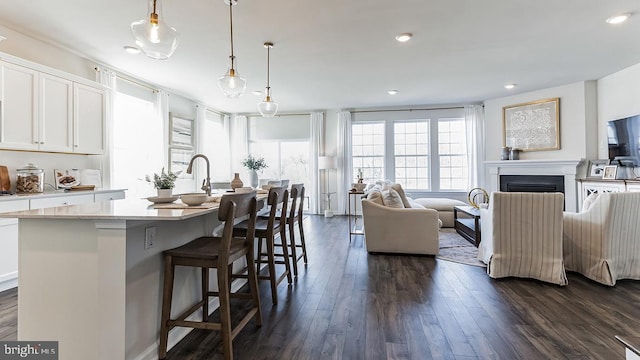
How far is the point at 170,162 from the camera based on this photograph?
573 centimetres

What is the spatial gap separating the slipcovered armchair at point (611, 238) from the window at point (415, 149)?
13.9ft

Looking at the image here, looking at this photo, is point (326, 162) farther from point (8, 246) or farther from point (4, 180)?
point (8, 246)

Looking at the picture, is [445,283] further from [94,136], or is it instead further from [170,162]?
[170,162]

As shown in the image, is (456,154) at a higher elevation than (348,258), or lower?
higher

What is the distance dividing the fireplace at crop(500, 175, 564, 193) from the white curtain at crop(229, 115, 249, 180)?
614cm

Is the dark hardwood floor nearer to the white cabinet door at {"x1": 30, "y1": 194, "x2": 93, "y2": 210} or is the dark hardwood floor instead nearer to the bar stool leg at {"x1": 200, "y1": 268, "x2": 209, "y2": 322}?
the bar stool leg at {"x1": 200, "y1": 268, "x2": 209, "y2": 322}

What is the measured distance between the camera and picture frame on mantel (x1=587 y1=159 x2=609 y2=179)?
5.25 m

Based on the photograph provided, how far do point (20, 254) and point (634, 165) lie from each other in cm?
708

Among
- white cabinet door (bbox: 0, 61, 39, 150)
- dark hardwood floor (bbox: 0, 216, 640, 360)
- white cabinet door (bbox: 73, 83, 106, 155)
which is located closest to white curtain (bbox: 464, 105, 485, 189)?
dark hardwood floor (bbox: 0, 216, 640, 360)

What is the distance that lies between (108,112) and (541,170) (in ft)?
25.1

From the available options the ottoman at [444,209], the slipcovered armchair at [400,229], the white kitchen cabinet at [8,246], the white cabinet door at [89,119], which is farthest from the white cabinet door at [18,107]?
the ottoman at [444,209]

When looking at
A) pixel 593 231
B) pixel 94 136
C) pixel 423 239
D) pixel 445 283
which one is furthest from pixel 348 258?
pixel 94 136

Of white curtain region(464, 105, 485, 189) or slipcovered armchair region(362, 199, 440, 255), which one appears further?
white curtain region(464, 105, 485, 189)

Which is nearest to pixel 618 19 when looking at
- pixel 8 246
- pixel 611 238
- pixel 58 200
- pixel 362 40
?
pixel 611 238
